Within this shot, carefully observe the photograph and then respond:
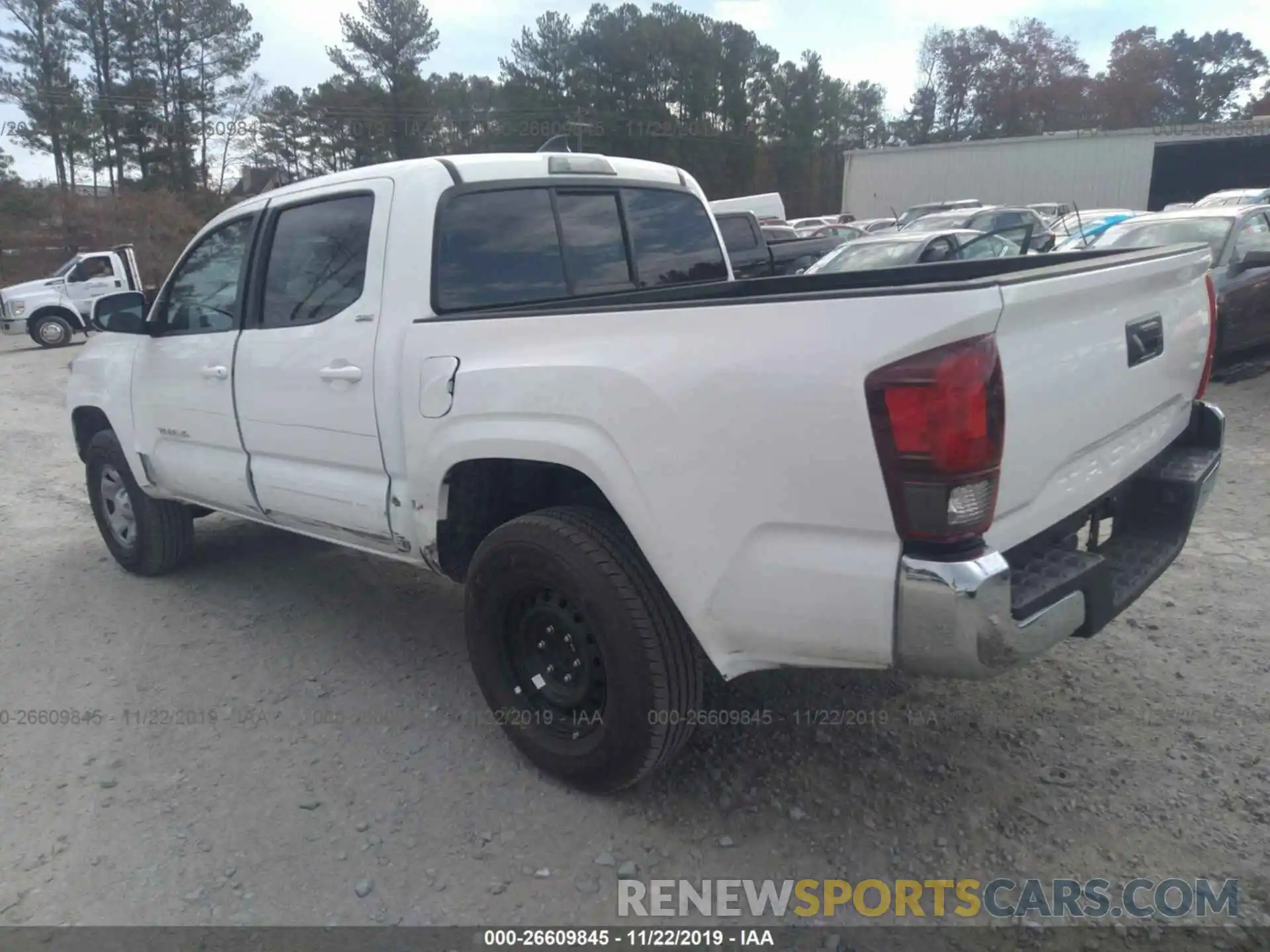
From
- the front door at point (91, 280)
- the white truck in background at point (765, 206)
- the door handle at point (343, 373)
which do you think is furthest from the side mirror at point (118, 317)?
the white truck in background at point (765, 206)

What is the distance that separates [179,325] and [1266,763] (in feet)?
15.9

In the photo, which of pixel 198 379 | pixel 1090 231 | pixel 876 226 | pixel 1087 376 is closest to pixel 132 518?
pixel 198 379

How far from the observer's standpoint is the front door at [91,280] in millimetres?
20875

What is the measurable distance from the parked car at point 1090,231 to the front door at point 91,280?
18.6 m

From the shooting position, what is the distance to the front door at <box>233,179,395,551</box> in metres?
3.56

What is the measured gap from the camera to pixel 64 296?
68.0 feet

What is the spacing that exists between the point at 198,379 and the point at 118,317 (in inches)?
26.3

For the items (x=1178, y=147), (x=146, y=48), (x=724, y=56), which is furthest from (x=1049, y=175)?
(x=146, y=48)

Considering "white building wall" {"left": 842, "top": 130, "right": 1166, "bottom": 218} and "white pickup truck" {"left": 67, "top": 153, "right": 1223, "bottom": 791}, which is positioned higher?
"white building wall" {"left": 842, "top": 130, "right": 1166, "bottom": 218}

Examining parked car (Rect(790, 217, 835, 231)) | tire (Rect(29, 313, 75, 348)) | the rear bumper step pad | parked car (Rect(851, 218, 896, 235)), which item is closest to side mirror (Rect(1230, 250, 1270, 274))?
the rear bumper step pad

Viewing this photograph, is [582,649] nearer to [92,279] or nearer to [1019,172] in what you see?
[92,279]

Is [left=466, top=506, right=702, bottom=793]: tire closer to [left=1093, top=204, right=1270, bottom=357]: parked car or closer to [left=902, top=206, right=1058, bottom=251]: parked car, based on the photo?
[left=1093, top=204, right=1270, bottom=357]: parked car

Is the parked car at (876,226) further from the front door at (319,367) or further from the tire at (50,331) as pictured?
the front door at (319,367)

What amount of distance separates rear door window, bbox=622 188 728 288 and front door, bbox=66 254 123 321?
19.9m
